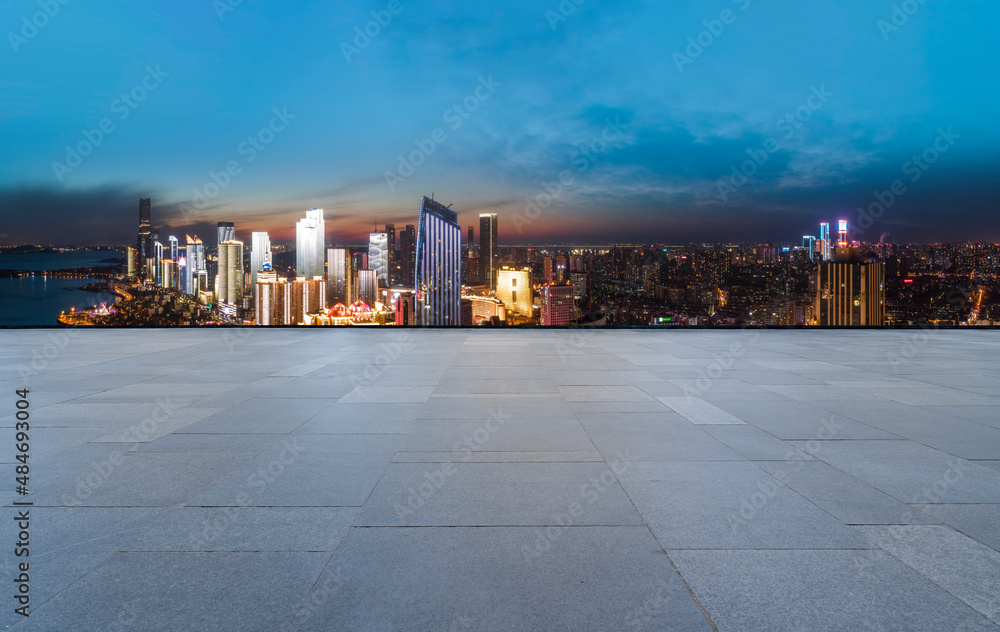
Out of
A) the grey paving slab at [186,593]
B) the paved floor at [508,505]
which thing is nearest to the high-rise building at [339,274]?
the paved floor at [508,505]

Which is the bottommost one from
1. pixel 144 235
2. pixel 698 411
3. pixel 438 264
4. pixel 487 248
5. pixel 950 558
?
pixel 950 558

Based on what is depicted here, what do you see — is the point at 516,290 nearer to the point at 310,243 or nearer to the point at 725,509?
the point at 310,243

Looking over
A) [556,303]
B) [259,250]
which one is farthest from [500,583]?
[259,250]

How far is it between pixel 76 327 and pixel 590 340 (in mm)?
17511

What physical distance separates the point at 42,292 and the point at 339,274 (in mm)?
19726

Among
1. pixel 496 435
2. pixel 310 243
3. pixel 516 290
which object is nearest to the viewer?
pixel 496 435

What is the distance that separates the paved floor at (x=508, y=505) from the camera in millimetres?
2652

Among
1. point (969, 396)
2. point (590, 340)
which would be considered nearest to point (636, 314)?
point (590, 340)

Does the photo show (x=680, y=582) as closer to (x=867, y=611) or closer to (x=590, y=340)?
(x=867, y=611)

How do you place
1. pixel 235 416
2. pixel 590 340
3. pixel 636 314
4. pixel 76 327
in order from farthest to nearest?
pixel 636 314, pixel 76 327, pixel 590 340, pixel 235 416

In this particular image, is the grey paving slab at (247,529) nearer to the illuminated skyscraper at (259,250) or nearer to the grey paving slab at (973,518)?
the grey paving slab at (973,518)

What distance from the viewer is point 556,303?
2736 centimetres

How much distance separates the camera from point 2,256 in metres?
23.4

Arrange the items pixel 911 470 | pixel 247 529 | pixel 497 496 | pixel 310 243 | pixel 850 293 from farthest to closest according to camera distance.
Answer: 1. pixel 310 243
2. pixel 850 293
3. pixel 911 470
4. pixel 497 496
5. pixel 247 529
